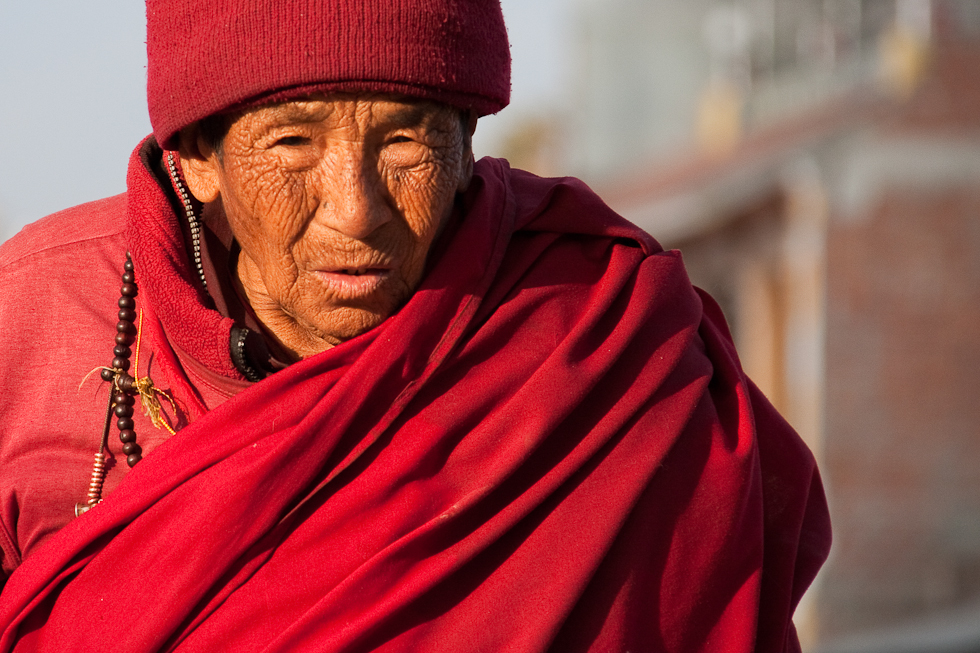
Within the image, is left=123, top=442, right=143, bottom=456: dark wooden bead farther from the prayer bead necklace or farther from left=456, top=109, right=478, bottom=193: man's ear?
left=456, top=109, right=478, bottom=193: man's ear

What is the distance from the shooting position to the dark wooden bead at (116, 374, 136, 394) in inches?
86.6

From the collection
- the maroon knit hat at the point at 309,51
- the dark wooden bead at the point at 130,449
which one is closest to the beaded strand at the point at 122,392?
the dark wooden bead at the point at 130,449

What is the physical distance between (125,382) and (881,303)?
25.8ft

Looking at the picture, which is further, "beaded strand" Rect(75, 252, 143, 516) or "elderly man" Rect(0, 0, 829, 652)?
"beaded strand" Rect(75, 252, 143, 516)

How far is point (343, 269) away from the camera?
206cm

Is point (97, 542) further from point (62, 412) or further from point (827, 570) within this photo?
point (827, 570)

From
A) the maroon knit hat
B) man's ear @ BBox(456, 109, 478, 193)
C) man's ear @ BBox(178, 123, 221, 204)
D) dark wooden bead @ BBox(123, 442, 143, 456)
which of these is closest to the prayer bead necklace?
dark wooden bead @ BBox(123, 442, 143, 456)

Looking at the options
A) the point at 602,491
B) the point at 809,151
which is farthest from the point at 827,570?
the point at 602,491

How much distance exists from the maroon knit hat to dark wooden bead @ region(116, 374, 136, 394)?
0.42m

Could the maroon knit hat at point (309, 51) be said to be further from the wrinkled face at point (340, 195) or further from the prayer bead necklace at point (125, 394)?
A: the prayer bead necklace at point (125, 394)

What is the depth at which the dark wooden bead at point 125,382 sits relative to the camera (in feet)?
7.22

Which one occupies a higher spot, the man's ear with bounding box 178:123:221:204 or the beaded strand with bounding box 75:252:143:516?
the man's ear with bounding box 178:123:221:204

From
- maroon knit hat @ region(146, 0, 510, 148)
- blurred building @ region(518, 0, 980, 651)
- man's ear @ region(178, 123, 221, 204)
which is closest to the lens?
maroon knit hat @ region(146, 0, 510, 148)

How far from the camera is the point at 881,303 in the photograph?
9344mm
